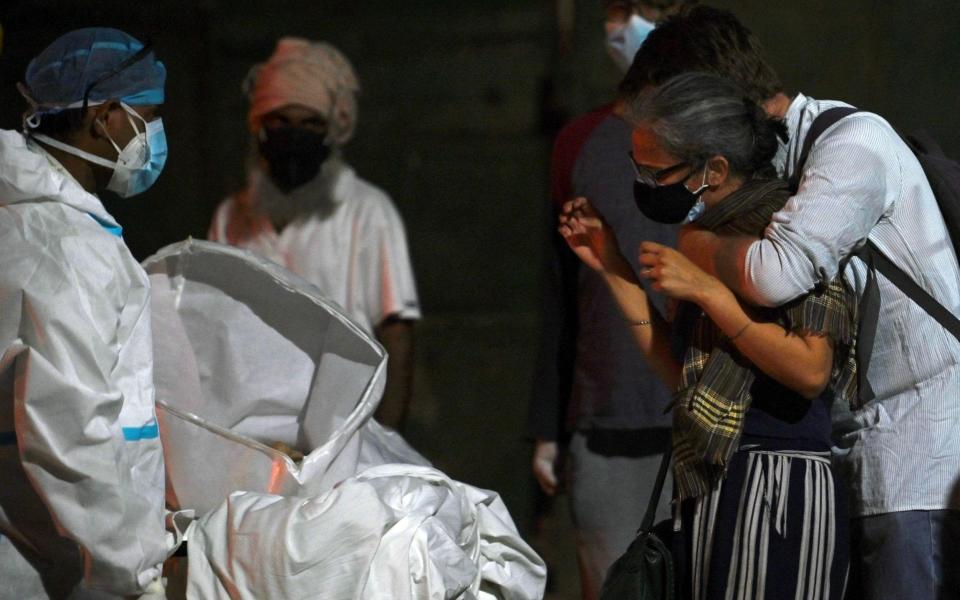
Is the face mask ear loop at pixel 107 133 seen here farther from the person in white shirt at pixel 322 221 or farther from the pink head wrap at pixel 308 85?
the pink head wrap at pixel 308 85

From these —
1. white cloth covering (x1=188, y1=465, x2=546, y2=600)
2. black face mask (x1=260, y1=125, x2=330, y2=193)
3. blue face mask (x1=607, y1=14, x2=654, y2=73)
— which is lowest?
white cloth covering (x1=188, y1=465, x2=546, y2=600)

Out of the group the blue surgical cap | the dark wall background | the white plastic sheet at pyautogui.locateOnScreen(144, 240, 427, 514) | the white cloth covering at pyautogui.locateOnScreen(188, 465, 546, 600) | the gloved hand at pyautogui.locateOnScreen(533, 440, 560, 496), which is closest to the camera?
the white cloth covering at pyautogui.locateOnScreen(188, 465, 546, 600)

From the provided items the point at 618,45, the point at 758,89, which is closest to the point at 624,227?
the point at 618,45

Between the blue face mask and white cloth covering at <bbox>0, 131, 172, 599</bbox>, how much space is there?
155 cm

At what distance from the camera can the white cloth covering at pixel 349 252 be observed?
432cm

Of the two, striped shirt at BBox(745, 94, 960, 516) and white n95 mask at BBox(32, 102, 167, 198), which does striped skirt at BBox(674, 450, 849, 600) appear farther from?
white n95 mask at BBox(32, 102, 167, 198)

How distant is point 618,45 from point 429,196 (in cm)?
241

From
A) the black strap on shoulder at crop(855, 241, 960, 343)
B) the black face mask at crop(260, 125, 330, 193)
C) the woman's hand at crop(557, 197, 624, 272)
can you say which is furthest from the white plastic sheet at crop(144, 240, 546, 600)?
the black face mask at crop(260, 125, 330, 193)

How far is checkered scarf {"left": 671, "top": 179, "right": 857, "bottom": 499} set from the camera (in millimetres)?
2635

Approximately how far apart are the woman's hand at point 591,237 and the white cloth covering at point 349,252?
4.52ft

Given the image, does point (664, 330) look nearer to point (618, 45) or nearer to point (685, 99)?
point (685, 99)

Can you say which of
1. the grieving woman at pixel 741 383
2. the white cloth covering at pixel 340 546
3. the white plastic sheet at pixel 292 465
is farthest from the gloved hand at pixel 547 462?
the grieving woman at pixel 741 383

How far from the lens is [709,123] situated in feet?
8.87

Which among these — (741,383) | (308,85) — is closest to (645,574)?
(741,383)
